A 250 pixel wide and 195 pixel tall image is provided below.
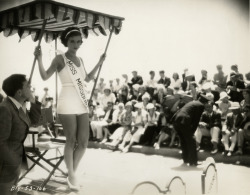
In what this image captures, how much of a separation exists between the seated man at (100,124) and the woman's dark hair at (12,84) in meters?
5.88

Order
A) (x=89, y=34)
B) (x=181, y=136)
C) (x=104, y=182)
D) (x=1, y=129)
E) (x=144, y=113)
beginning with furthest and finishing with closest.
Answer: (x=144, y=113), (x=181, y=136), (x=89, y=34), (x=104, y=182), (x=1, y=129)

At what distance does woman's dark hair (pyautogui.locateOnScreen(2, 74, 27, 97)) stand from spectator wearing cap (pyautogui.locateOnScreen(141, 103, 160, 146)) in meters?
5.07

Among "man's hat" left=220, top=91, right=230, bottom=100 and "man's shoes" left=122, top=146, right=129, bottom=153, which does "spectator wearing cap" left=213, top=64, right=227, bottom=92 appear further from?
"man's shoes" left=122, top=146, right=129, bottom=153

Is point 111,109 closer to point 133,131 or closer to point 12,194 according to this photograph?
point 133,131

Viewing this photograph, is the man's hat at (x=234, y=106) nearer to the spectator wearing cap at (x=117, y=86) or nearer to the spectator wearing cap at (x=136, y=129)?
the spectator wearing cap at (x=136, y=129)

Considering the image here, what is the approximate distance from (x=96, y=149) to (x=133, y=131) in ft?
3.26

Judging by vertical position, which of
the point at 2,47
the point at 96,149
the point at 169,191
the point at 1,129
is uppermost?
the point at 2,47

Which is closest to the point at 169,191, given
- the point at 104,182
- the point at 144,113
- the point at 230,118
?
the point at 104,182

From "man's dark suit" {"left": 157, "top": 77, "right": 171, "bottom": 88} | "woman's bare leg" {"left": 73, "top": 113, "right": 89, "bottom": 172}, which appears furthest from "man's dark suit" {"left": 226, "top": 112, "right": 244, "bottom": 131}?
"woman's bare leg" {"left": 73, "top": 113, "right": 89, "bottom": 172}

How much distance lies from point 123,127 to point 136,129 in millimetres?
386

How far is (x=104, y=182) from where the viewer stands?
13.3 ft

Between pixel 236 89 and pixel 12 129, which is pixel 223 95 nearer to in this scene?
pixel 236 89

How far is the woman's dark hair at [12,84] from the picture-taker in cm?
268

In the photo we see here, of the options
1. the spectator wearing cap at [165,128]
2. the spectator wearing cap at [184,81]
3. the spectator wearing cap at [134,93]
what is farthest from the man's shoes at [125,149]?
the spectator wearing cap at [184,81]
